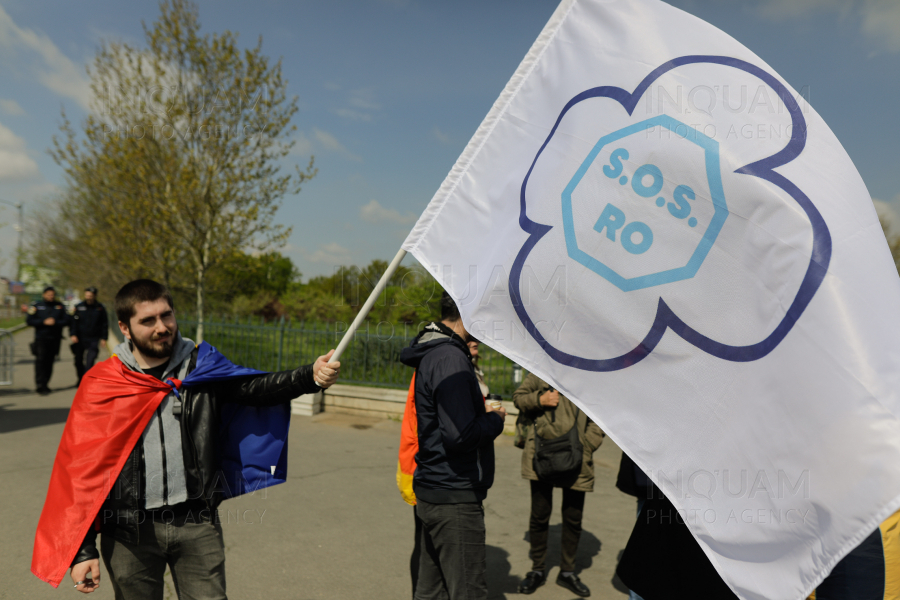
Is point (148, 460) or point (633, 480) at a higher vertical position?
point (148, 460)

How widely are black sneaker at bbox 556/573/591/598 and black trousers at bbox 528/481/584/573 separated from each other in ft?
0.16

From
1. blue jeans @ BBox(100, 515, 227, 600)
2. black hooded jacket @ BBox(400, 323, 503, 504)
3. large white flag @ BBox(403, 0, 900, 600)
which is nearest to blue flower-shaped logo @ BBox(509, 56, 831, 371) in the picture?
large white flag @ BBox(403, 0, 900, 600)

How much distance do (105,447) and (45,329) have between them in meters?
9.05

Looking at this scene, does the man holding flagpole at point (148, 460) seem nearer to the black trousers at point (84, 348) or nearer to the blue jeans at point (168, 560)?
the blue jeans at point (168, 560)

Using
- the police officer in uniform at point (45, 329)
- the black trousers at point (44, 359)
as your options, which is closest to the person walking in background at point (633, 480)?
the police officer in uniform at point (45, 329)

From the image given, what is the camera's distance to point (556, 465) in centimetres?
379

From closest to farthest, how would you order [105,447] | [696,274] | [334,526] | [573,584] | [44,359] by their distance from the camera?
[696,274], [105,447], [573,584], [334,526], [44,359]

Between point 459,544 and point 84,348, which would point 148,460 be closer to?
point 459,544

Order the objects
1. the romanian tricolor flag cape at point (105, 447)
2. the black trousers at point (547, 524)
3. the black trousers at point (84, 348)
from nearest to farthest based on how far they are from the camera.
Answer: the romanian tricolor flag cape at point (105, 447)
the black trousers at point (547, 524)
the black trousers at point (84, 348)

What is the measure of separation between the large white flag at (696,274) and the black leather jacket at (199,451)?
0.86m

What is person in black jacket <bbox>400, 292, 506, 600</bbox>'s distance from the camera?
8.45ft

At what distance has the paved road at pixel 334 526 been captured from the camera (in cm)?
382

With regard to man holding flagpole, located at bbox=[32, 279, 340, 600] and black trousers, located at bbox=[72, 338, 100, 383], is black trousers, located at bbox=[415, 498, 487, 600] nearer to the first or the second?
man holding flagpole, located at bbox=[32, 279, 340, 600]

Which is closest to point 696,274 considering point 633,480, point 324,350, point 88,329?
point 633,480
